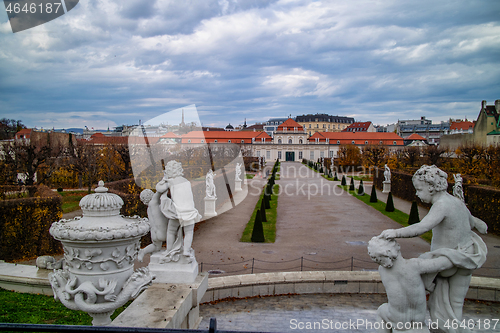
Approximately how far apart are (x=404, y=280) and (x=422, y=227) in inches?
18.7

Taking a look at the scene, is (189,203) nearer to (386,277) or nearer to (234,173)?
(386,277)

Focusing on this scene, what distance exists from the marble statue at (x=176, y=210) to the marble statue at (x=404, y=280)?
2.47 m

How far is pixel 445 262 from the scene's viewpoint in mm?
2758

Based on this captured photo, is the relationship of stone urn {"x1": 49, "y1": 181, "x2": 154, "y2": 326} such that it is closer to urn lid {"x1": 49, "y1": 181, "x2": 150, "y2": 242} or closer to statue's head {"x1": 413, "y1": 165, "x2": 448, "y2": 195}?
urn lid {"x1": 49, "y1": 181, "x2": 150, "y2": 242}

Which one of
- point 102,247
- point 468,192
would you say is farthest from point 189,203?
point 468,192

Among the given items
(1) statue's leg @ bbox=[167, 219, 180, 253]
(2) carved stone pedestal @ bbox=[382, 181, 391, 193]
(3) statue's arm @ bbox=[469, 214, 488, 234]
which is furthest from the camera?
(2) carved stone pedestal @ bbox=[382, 181, 391, 193]

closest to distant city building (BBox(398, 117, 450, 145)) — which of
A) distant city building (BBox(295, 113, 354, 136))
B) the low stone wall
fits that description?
distant city building (BBox(295, 113, 354, 136))

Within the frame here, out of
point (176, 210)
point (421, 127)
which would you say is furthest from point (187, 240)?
point (421, 127)

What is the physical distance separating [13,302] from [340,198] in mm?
18440

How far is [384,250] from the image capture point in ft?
8.75

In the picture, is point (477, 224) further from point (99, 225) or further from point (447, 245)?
point (99, 225)

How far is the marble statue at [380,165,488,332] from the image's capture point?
108 inches

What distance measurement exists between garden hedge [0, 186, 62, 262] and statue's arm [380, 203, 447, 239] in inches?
372

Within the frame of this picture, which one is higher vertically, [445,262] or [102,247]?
[102,247]
